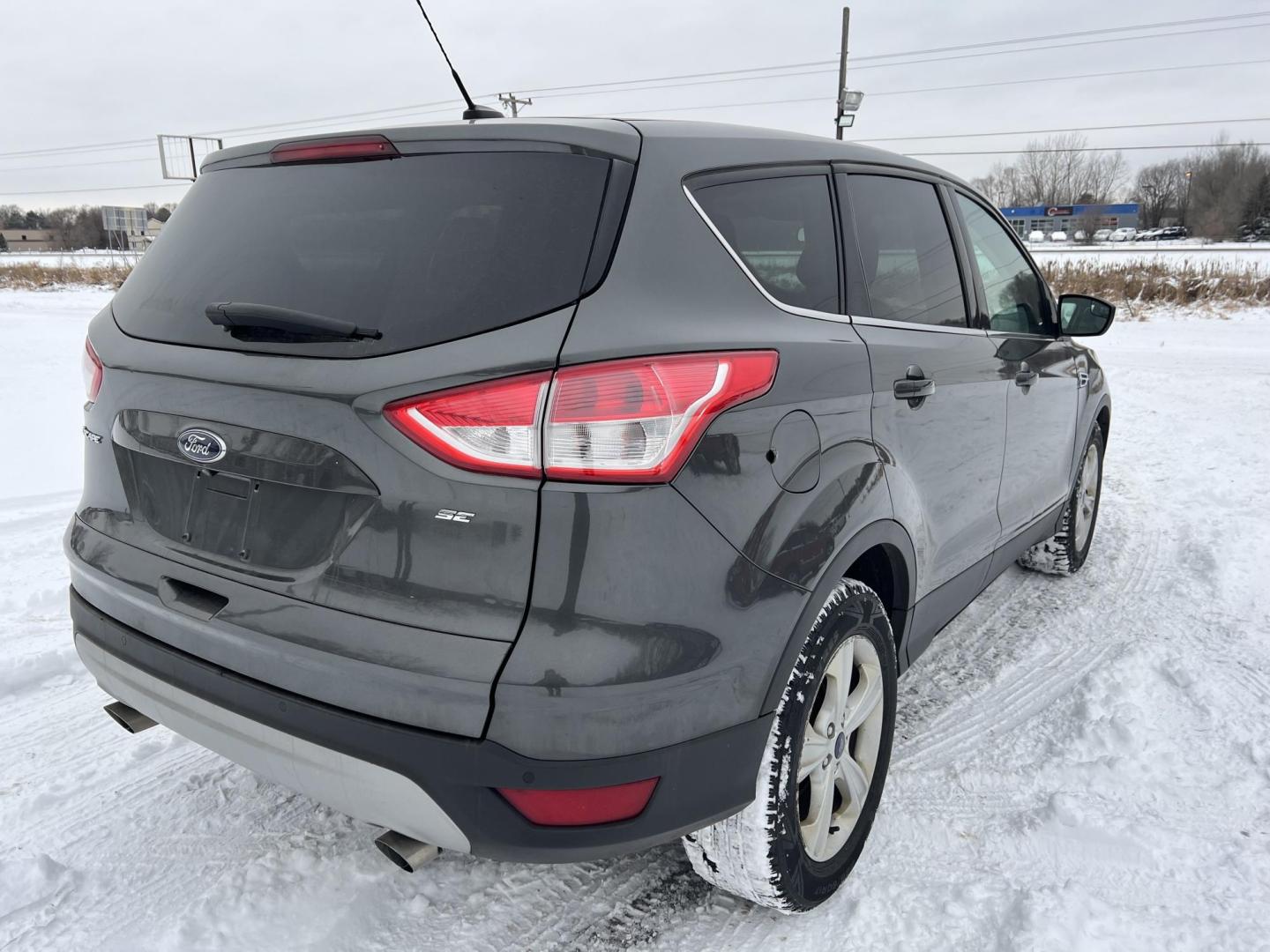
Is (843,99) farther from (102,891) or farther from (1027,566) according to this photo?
(102,891)

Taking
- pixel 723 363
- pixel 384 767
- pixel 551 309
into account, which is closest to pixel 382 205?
pixel 551 309

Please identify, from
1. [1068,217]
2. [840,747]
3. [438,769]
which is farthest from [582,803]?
[1068,217]

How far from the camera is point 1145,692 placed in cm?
326

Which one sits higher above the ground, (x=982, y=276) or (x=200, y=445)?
(x=982, y=276)

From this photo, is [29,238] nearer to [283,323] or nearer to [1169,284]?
[1169,284]

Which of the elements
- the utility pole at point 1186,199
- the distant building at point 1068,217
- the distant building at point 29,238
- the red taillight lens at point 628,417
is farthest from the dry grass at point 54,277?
the utility pole at point 1186,199

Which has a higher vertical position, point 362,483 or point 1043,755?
point 362,483

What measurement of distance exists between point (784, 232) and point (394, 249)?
0.91 metres

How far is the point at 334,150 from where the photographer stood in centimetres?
205

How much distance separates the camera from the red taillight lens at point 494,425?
1587 millimetres

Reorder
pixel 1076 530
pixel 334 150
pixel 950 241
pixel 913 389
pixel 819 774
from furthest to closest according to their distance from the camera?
pixel 1076 530 → pixel 950 241 → pixel 913 389 → pixel 819 774 → pixel 334 150

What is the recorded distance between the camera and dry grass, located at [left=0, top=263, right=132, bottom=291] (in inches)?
1008

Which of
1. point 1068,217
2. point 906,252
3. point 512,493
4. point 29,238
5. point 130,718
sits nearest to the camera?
point 512,493

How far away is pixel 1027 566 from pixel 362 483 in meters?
3.83
